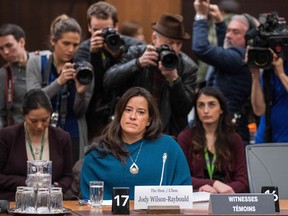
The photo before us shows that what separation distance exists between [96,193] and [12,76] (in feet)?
8.72

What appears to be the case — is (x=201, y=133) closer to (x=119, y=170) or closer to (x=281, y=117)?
(x=281, y=117)

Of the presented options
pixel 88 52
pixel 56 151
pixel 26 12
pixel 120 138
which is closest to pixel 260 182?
pixel 120 138

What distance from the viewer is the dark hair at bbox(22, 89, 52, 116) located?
7.39 m

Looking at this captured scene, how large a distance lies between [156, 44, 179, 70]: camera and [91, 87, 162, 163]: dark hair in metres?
1.00

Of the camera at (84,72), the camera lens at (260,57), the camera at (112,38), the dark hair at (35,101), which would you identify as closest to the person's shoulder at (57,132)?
the dark hair at (35,101)

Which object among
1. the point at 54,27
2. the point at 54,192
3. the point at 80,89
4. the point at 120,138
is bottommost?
the point at 54,192

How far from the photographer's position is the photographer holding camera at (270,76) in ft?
25.1

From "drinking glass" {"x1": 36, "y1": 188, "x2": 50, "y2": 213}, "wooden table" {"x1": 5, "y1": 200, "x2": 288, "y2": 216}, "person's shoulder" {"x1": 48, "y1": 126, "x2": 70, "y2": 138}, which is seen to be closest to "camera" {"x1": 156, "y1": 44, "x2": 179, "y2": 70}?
"person's shoulder" {"x1": 48, "y1": 126, "x2": 70, "y2": 138}

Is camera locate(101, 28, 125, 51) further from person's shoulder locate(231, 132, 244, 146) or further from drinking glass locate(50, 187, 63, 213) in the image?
drinking glass locate(50, 187, 63, 213)

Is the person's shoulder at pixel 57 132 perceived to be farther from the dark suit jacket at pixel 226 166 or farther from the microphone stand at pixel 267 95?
the microphone stand at pixel 267 95

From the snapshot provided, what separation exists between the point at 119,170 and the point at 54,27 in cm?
218

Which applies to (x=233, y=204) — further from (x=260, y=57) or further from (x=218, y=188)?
(x=260, y=57)

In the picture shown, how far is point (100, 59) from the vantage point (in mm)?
8086

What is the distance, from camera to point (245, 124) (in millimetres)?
8383
